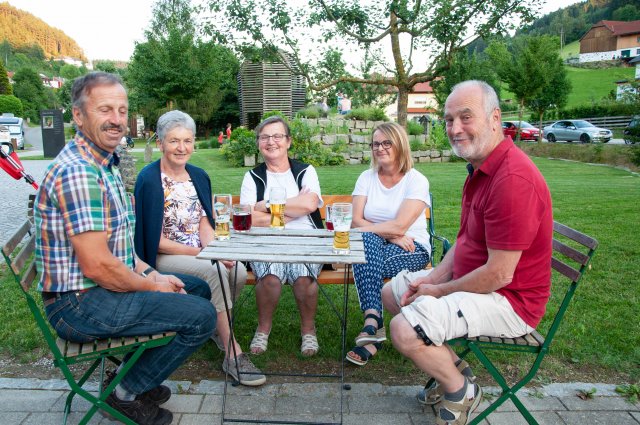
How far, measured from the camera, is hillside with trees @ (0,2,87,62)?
168m

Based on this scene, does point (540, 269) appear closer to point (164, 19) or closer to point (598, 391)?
point (598, 391)

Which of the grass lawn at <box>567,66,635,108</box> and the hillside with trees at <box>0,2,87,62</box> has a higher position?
the hillside with trees at <box>0,2,87,62</box>

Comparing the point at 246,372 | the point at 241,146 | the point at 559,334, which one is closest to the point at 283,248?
the point at 246,372

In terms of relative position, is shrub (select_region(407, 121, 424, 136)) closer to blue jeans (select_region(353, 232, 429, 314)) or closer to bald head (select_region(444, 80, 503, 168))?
blue jeans (select_region(353, 232, 429, 314))

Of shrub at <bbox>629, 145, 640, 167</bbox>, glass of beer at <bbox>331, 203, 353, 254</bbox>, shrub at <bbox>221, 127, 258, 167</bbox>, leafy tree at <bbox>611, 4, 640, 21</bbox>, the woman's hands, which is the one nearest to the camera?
glass of beer at <bbox>331, 203, 353, 254</bbox>

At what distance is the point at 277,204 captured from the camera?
3061 millimetres

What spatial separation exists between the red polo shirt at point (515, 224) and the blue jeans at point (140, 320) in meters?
1.30

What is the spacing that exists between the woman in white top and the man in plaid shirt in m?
0.89

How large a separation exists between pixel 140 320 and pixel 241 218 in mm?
982

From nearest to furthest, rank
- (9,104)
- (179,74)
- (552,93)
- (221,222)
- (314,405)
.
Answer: (314,405) → (221,222) → (552,93) → (179,74) → (9,104)

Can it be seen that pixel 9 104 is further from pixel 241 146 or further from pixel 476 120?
pixel 476 120

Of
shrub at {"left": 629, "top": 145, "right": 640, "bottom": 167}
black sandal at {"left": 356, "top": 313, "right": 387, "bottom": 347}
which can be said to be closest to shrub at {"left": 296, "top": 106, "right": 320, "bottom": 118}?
shrub at {"left": 629, "top": 145, "right": 640, "bottom": 167}

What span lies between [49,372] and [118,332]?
47.5 inches

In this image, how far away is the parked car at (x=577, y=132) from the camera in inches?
973
